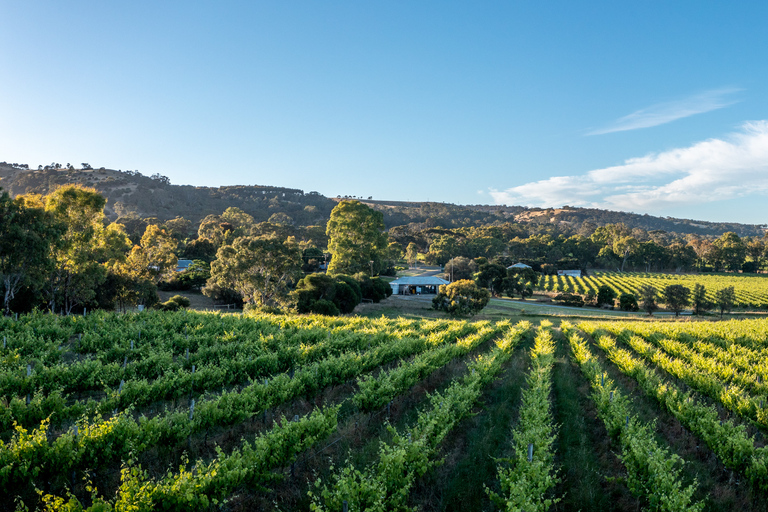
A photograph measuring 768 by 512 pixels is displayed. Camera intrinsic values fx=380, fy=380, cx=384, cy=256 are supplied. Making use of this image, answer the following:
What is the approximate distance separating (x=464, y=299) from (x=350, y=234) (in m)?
17.3

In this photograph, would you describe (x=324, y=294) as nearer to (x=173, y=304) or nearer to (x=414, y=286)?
(x=173, y=304)

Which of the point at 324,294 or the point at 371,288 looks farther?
the point at 371,288

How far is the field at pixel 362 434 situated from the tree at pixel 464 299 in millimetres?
20843

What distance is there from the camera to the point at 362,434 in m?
9.89

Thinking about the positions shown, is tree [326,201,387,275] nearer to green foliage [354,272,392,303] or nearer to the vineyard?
green foliage [354,272,392,303]

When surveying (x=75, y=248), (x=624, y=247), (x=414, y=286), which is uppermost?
(x=624, y=247)

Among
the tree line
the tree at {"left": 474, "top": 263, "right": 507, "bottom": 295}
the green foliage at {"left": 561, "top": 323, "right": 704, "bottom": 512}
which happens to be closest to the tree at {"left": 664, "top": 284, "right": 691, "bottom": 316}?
the tree at {"left": 474, "top": 263, "right": 507, "bottom": 295}

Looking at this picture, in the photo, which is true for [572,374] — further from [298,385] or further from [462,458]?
[298,385]

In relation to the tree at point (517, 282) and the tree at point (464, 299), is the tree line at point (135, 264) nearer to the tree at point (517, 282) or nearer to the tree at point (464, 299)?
the tree at point (464, 299)

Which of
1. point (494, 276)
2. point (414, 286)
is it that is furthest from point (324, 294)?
point (494, 276)

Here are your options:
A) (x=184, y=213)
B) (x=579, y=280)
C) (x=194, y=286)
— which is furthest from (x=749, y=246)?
(x=184, y=213)

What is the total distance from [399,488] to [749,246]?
155000 millimetres

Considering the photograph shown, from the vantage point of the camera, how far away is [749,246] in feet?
378

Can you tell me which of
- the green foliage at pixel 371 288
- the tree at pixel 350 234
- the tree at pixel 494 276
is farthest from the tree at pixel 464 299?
the tree at pixel 494 276
